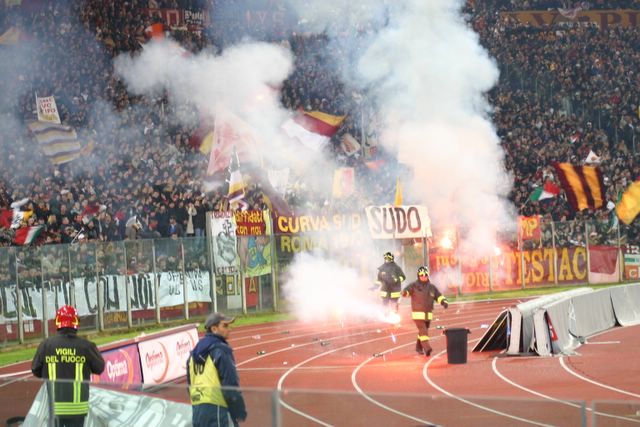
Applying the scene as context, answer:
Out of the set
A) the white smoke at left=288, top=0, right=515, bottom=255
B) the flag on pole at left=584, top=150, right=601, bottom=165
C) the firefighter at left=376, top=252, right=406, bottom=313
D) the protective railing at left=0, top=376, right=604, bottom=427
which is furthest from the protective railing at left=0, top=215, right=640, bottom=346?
the protective railing at left=0, top=376, right=604, bottom=427

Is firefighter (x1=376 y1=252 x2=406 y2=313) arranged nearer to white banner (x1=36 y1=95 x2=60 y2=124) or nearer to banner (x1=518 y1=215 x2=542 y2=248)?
white banner (x1=36 y1=95 x2=60 y2=124)

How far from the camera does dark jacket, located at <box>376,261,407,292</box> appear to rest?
25.4 m

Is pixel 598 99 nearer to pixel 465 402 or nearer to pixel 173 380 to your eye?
pixel 173 380

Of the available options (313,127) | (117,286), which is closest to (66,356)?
(117,286)

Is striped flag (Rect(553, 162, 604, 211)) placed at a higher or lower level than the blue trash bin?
higher

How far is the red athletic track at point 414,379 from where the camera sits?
7504mm

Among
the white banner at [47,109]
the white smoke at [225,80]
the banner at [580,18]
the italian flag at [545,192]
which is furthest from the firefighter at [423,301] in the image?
the banner at [580,18]

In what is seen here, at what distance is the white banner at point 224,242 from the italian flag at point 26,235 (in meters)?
4.83

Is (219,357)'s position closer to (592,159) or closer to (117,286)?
(117,286)

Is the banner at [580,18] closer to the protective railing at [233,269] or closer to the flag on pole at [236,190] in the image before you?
the protective railing at [233,269]

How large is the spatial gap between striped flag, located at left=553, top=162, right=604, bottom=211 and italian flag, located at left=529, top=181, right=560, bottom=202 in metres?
0.40

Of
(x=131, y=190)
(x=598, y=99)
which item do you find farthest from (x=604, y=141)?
(x=131, y=190)

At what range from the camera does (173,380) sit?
1766 cm

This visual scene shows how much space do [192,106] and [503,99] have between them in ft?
44.1
